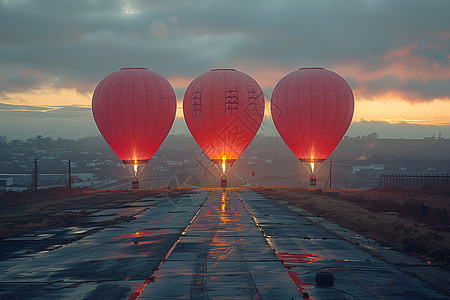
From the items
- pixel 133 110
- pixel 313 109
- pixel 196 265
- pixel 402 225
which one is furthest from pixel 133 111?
pixel 196 265

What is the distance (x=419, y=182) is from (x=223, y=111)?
104 feet

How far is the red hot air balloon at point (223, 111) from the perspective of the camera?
196ft

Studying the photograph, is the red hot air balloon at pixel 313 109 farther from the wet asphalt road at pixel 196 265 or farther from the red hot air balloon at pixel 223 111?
the wet asphalt road at pixel 196 265

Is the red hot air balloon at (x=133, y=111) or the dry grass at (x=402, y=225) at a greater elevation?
the red hot air balloon at (x=133, y=111)

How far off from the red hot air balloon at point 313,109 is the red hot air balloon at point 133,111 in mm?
14685

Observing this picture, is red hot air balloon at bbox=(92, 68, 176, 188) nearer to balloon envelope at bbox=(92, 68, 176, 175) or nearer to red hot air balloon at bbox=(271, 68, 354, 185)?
balloon envelope at bbox=(92, 68, 176, 175)

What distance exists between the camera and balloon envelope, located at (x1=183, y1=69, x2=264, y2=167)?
2347 inches

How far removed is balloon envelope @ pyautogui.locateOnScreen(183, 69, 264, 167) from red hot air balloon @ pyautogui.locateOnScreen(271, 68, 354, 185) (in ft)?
11.4

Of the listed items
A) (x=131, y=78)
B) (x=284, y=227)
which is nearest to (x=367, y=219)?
(x=284, y=227)

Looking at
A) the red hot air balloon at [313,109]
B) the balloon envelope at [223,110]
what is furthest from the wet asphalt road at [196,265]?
the balloon envelope at [223,110]

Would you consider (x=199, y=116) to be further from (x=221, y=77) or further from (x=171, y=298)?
(x=171, y=298)

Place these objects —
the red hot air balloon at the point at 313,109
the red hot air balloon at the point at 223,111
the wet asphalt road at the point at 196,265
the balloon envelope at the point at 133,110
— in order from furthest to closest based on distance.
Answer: the red hot air balloon at the point at 223,111 < the balloon envelope at the point at 133,110 < the red hot air balloon at the point at 313,109 < the wet asphalt road at the point at 196,265

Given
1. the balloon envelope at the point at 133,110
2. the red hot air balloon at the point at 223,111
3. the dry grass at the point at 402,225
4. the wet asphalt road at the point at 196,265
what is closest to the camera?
the wet asphalt road at the point at 196,265

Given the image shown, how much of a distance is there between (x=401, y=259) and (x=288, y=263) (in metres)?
4.72
